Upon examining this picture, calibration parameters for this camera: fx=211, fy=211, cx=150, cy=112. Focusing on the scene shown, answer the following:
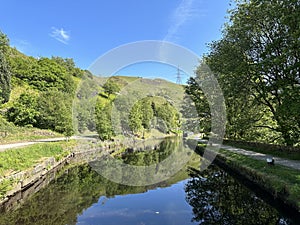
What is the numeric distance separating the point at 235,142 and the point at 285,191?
16.3m

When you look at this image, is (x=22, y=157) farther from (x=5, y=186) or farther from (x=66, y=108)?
(x=66, y=108)

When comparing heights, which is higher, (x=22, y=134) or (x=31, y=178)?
(x=22, y=134)

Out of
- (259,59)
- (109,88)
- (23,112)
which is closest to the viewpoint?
(259,59)

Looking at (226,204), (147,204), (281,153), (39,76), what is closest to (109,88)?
(39,76)

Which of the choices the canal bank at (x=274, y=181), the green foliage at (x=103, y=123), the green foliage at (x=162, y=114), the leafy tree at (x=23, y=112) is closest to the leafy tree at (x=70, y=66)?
the green foliage at (x=162, y=114)

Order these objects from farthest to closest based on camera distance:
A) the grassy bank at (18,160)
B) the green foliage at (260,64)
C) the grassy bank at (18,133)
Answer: the grassy bank at (18,133), the green foliage at (260,64), the grassy bank at (18,160)

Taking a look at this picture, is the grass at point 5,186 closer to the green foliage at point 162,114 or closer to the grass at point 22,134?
the grass at point 22,134

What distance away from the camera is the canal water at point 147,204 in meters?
7.42

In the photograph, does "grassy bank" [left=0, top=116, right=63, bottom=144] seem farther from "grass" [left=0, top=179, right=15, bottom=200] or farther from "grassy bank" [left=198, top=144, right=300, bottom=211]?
"grassy bank" [left=198, top=144, right=300, bottom=211]

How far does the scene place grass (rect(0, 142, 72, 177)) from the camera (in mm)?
10531

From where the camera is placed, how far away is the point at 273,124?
1936 centimetres

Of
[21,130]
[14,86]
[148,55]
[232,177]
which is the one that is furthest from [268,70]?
[14,86]

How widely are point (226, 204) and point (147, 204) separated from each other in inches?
132

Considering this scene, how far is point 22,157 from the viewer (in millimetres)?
12727
